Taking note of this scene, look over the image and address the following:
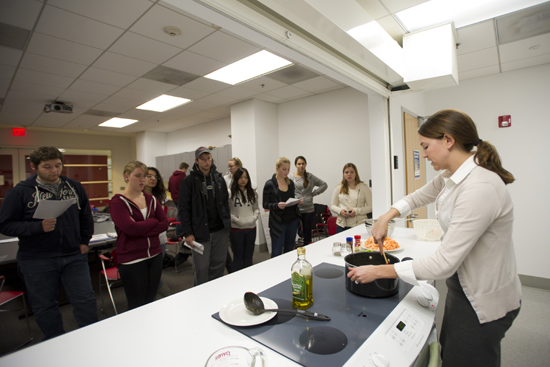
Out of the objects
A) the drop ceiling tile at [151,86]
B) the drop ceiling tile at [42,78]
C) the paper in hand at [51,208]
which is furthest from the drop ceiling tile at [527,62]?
the drop ceiling tile at [42,78]

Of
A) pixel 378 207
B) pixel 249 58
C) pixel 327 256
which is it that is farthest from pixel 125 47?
pixel 378 207

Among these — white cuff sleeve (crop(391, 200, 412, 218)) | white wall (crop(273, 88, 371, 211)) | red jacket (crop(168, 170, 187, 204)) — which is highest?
white wall (crop(273, 88, 371, 211))

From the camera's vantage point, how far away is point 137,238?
6.58 ft

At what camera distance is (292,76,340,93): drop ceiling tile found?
4102mm

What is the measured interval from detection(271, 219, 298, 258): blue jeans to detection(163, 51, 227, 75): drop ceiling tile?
6.91 ft

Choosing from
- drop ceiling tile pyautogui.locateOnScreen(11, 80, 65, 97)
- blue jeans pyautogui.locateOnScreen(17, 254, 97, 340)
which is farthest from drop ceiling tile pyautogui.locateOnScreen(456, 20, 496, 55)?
drop ceiling tile pyautogui.locateOnScreen(11, 80, 65, 97)

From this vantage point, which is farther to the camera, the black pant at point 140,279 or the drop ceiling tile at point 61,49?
the drop ceiling tile at point 61,49

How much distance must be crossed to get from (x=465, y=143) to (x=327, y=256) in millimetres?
996

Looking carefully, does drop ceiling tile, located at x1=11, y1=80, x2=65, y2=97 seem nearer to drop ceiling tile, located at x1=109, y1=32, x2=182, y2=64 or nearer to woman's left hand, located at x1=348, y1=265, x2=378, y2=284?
drop ceiling tile, located at x1=109, y1=32, x2=182, y2=64

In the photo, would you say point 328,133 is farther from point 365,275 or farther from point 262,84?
point 365,275

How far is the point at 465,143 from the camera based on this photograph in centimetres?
105

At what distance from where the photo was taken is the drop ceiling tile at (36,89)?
12.5ft

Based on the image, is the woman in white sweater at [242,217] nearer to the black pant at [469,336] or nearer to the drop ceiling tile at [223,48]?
the drop ceiling tile at [223,48]

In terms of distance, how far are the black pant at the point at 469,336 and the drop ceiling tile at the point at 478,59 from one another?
2.83 meters
